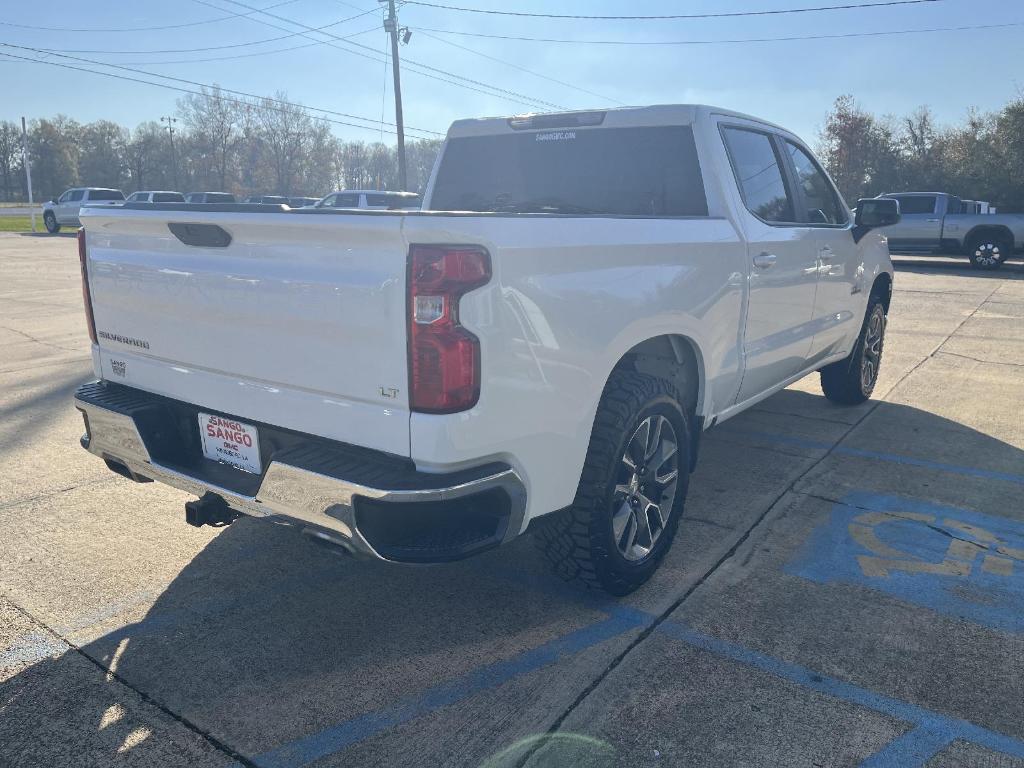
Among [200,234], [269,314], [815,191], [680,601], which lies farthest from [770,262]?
[200,234]

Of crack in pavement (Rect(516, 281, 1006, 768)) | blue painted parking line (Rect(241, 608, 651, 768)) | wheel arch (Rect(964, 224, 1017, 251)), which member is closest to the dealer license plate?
blue painted parking line (Rect(241, 608, 651, 768))

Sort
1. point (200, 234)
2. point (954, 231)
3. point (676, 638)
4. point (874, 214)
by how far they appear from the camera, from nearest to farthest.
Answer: point (200, 234)
point (676, 638)
point (874, 214)
point (954, 231)

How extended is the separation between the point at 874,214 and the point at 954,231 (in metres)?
17.6

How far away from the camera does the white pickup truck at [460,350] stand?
2381 mm

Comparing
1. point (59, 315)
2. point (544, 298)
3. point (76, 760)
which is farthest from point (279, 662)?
point (59, 315)

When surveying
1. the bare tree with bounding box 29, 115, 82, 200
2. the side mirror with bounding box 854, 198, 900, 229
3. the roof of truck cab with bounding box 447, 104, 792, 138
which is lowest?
the side mirror with bounding box 854, 198, 900, 229

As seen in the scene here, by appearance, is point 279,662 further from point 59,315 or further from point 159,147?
point 159,147

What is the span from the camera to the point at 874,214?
5410 mm

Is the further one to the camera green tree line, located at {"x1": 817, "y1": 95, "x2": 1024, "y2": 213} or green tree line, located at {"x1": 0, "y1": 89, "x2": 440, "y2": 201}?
green tree line, located at {"x1": 0, "y1": 89, "x2": 440, "y2": 201}

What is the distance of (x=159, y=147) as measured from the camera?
89.4 metres

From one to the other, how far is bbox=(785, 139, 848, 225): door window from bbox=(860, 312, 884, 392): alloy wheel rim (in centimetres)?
108

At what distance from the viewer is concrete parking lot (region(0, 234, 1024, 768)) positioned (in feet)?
8.05

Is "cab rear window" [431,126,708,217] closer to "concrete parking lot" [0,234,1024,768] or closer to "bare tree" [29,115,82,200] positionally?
"concrete parking lot" [0,234,1024,768]

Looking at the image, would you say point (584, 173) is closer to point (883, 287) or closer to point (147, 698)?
point (147, 698)
